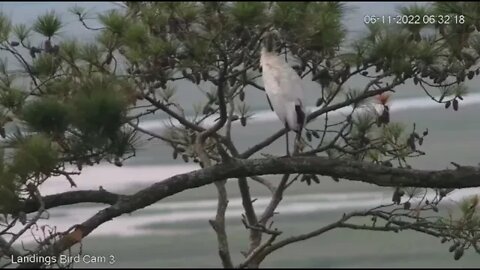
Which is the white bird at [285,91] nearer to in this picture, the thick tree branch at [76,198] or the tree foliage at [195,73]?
the tree foliage at [195,73]

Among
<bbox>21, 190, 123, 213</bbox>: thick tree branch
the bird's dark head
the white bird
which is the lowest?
<bbox>21, 190, 123, 213</bbox>: thick tree branch

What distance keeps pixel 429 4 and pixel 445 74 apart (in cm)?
18

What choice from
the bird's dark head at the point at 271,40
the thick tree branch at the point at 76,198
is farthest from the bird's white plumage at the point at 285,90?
the thick tree branch at the point at 76,198

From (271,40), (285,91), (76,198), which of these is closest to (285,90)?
(285,91)

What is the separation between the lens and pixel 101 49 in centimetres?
200

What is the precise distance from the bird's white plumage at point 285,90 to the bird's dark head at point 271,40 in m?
0.12

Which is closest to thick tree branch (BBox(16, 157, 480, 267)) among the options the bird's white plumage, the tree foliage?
the tree foliage

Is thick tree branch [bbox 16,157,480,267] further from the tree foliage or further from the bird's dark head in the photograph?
the bird's dark head

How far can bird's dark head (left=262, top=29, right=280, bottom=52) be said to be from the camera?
1.85 m

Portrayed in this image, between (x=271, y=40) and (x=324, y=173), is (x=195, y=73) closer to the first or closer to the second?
(x=271, y=40)

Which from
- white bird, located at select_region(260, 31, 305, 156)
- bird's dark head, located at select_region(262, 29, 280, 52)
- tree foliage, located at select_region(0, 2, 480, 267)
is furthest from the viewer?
white bird, located at select_region(260, 31, 305, 156)

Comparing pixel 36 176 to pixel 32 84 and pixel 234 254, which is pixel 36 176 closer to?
pixel 32 84

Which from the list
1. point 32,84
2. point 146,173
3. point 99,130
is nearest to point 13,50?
point 32,84

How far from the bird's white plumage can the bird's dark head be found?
12 centimetres
